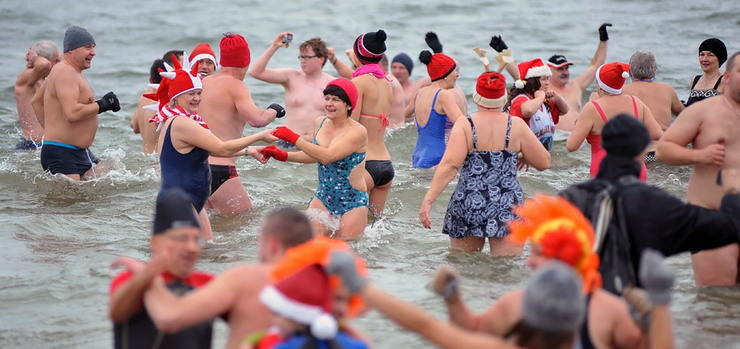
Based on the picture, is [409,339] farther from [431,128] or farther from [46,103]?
[46,103]

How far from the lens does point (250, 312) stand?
3.80 metres

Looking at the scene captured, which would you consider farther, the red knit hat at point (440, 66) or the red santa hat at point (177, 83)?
the red knit hat at point (440, 66)

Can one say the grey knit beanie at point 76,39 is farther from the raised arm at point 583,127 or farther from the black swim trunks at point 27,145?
the raised arm at point 583,127

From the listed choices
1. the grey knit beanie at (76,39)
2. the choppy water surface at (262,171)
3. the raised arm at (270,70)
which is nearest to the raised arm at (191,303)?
the choppy water surface at (262,171)

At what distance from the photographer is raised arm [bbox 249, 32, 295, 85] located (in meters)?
10.1

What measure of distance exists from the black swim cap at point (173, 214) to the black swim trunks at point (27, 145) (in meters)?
8.87

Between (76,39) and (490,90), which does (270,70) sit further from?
(490,90)

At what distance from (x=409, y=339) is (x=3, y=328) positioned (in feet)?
8.50

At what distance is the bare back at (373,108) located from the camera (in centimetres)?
895

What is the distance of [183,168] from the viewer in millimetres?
7352

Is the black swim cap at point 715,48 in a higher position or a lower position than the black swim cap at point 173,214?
higher

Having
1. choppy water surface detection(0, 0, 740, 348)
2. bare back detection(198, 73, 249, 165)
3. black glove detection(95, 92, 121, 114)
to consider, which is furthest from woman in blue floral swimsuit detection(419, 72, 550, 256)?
black glove detection(95, 92, 121, 114)

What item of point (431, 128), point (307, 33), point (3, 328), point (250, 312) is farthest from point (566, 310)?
point (307, 33)

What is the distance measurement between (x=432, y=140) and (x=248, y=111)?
220 cm
